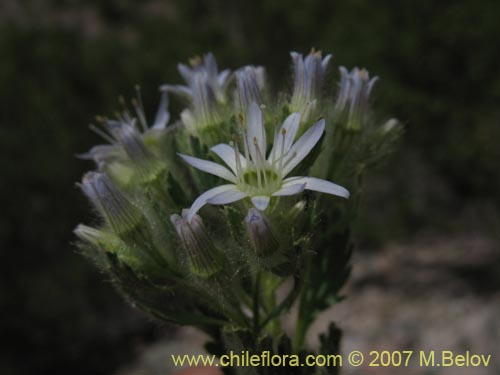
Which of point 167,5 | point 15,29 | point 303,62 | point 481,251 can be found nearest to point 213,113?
point 303,62

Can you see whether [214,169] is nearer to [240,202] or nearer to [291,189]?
[240,202]

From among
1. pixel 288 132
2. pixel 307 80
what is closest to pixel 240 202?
pixel 288 132

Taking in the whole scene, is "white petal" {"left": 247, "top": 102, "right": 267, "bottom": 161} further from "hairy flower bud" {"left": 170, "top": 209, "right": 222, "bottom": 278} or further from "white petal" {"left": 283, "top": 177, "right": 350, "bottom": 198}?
"hairy flower bud" {"left": 170, "top": 209, "right": 222, "bottom": 278}

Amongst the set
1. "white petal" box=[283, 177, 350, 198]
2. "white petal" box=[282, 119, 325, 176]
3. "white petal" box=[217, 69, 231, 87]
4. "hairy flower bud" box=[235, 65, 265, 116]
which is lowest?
"white petal" box=[283, 177, 350, 198]

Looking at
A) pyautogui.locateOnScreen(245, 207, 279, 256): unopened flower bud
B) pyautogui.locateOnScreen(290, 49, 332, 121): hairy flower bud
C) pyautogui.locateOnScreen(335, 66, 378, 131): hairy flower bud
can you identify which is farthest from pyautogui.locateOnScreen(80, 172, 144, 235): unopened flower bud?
pyautogui.locateOnScreen(335, 66, 378, 131): hairy flower bud

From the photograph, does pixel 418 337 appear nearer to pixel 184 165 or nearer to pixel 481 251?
pixel 481 251

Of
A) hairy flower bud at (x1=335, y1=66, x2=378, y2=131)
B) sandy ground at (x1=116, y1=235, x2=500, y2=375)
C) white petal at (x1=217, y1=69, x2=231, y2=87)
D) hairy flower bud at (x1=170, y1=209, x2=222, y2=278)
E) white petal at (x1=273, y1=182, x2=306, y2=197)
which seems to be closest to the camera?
white petal at (x1=273, y1=182, x2=306, y2=197)

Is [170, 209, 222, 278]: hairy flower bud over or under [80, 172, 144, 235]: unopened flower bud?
under

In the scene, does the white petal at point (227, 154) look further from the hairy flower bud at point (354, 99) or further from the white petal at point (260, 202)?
the hairy flower bud at point (354, 99)
